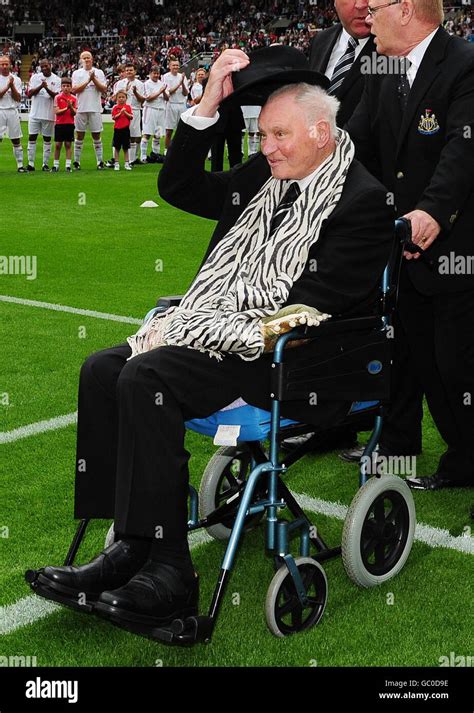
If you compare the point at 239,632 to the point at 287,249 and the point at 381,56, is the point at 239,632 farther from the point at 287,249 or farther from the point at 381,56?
the point at 381,56

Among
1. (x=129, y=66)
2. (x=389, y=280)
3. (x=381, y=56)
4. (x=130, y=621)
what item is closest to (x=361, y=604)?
(x=130, y=621)

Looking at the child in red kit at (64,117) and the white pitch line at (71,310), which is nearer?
the white pitch line at (71,310)

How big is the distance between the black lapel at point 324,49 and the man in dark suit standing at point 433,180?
1.89 ft

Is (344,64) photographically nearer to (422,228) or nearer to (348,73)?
(348,73)

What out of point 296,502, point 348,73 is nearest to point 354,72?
point 348,73

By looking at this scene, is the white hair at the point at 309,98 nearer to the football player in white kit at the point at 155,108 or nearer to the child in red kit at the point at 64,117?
the child in red kit at the point at 64,117

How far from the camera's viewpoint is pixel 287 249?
3.54 meters

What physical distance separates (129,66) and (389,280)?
19.2 m

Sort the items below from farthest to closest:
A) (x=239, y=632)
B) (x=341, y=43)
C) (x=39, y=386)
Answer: (x=39, y=386)
(x=341, y=43)
(x=239, y=632)

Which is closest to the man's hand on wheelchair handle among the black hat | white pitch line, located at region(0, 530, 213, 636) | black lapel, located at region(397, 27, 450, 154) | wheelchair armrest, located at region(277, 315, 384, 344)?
wheelchair armrest, located at region(277, 315, 384, 344)

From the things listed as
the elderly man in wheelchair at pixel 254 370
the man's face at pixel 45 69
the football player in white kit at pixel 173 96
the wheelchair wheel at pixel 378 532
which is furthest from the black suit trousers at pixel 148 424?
the football player in white kit at pixel 173 96

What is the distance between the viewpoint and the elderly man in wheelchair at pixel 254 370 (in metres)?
3.13

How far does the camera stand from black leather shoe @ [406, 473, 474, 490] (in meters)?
4.70

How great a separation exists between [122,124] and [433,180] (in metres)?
16.7
